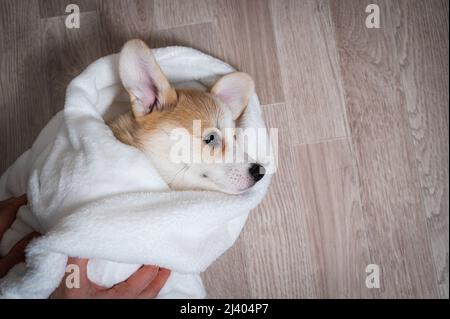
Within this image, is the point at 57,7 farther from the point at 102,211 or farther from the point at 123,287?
the point at 123,287

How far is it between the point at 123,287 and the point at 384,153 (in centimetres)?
89

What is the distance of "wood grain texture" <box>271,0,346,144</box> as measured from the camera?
4.04 feet

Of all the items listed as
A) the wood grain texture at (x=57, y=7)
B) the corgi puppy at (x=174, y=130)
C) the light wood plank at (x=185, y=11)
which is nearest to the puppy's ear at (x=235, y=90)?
the corgi puppy at (x=174, y=130)

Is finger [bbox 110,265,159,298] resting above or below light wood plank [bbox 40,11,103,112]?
below

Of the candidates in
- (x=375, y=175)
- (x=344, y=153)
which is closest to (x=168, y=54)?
(x=344, y=153)

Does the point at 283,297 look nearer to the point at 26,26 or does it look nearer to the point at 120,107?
the point at 120,107

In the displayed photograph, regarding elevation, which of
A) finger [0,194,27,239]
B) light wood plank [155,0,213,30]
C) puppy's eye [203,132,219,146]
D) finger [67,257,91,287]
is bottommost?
finger [67,257,91,287]

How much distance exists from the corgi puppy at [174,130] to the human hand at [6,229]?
0.32 meters

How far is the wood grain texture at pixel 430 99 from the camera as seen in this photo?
3.99 feet

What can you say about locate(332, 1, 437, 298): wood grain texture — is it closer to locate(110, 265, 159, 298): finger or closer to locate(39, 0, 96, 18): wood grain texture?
locate(110, 265, 159, 298): finger

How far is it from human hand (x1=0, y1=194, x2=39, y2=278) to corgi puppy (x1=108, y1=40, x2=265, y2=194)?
0.32m

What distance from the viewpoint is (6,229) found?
3.18 ft

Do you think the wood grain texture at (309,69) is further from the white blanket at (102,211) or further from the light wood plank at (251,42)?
the white blanket at (102,211)

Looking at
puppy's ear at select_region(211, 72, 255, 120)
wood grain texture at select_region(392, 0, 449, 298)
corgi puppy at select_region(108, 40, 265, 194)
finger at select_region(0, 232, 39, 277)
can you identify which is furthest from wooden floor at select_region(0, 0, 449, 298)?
finger at select_region(0, 232, 39, 277)
